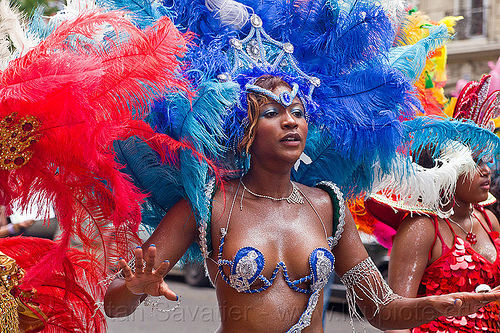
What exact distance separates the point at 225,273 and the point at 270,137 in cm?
56

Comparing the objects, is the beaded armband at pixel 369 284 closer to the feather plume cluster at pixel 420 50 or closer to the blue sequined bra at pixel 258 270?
the blue sequined bra at pixel 258 270

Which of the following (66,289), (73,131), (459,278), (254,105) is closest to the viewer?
(73,131)

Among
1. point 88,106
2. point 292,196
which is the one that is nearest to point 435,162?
point 292,196

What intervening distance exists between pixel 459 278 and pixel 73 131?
2051 mm

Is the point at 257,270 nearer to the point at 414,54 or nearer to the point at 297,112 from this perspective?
the point at 297,112

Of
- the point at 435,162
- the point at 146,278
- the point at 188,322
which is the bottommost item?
the point at 188,322

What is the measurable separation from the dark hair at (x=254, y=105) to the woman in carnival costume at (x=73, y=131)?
0.27m

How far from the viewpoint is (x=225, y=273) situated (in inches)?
94.7

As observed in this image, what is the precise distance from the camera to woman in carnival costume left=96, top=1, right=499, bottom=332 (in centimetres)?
238

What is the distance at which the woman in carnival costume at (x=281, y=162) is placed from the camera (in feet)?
7.82

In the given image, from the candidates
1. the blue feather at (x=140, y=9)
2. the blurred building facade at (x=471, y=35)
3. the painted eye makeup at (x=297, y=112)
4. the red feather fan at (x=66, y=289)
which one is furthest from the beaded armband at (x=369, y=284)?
the blurred building facade at (x=471, y=35)

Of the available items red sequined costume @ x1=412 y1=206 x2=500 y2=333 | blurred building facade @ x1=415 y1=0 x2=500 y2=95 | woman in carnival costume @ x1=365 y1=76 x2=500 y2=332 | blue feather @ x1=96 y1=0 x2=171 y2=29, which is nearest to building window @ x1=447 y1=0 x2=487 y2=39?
blurred building facade @ x1=415 y1=0 x2=500 y2=95

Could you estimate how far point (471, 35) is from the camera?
14.5m

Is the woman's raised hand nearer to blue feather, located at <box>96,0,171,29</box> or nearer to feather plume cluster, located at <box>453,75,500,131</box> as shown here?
blue feather, located at <box>96,0,171,29</box>
